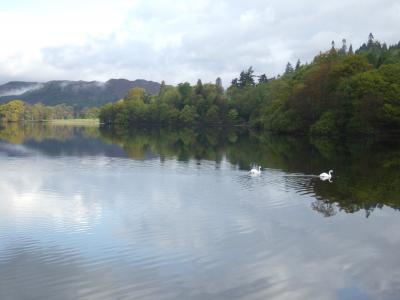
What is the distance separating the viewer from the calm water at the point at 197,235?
16.2 m

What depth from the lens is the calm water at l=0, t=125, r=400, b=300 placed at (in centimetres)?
1622

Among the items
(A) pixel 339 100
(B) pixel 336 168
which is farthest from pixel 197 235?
(A) pixel 339 100

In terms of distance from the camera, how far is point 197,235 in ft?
73.1

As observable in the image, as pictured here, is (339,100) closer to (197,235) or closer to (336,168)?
(336,168)

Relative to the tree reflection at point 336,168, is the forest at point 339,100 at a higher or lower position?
higher

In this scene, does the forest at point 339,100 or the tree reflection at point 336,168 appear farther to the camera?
the forest at point 339,100

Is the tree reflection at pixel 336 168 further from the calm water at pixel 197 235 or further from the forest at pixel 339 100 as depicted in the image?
the forest at pixel 339 100

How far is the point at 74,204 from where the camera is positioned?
28469 millimetres

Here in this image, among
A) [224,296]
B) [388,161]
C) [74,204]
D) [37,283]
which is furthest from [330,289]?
[388,161]

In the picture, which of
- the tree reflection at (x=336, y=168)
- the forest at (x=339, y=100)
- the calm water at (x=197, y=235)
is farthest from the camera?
the forest at (x=339, y=100)

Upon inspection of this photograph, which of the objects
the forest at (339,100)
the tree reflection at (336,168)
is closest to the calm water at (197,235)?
the tree reflection at (336,168)

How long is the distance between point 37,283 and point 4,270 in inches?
73.1

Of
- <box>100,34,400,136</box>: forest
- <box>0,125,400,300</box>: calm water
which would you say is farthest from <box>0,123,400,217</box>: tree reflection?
<box>100,34,400,136</box>: forest

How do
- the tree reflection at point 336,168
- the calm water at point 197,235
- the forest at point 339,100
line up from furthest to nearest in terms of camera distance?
the forest at point 339,100 < the tree reflection at point 336,168 < the calm water at point 197,235
